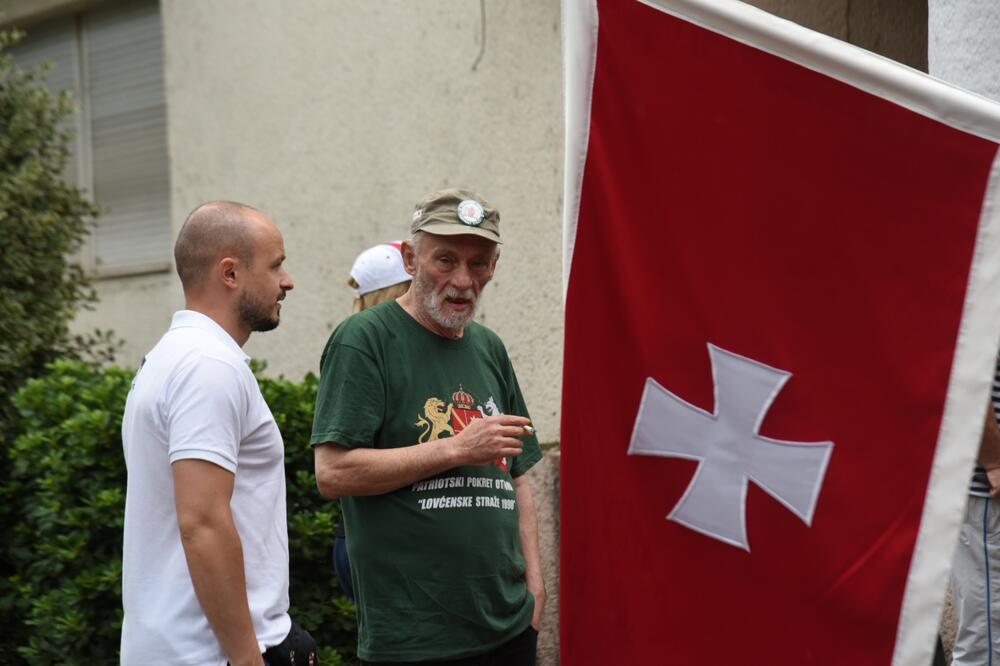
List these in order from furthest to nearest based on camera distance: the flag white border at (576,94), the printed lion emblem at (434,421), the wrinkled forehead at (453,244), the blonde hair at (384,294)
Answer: the blonde hair at (384,294) < the wrinkled forehead at (453,244) < the printed lion emblem at (434,421) < the flag white border at (576,94)

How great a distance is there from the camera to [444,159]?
664 cm

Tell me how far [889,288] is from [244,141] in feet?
20.1

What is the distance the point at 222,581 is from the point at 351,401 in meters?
0.60

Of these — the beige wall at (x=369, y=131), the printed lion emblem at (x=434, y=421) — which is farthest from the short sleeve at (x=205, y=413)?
the beige wall at (x=369, y=131)

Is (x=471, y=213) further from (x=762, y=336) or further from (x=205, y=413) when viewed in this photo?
(x=762, y=336)

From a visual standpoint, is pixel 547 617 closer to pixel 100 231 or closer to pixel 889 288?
pixel 889 288

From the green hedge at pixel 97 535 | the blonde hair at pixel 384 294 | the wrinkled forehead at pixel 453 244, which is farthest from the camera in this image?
the green hedge at pixel 97 535

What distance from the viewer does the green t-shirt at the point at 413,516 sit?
9.98ft

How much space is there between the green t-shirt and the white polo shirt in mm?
311

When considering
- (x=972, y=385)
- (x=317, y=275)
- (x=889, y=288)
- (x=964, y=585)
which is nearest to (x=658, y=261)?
(x=889, y=288)

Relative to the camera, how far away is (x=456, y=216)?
10.5ft

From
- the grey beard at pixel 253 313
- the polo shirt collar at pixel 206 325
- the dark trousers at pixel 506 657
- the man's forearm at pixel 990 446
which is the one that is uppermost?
the grey beard at pixel 253 313

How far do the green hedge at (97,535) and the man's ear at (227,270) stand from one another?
7.12 feet

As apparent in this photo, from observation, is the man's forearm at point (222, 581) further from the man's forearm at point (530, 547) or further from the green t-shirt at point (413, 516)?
the man's forearm at point (530, 547)
